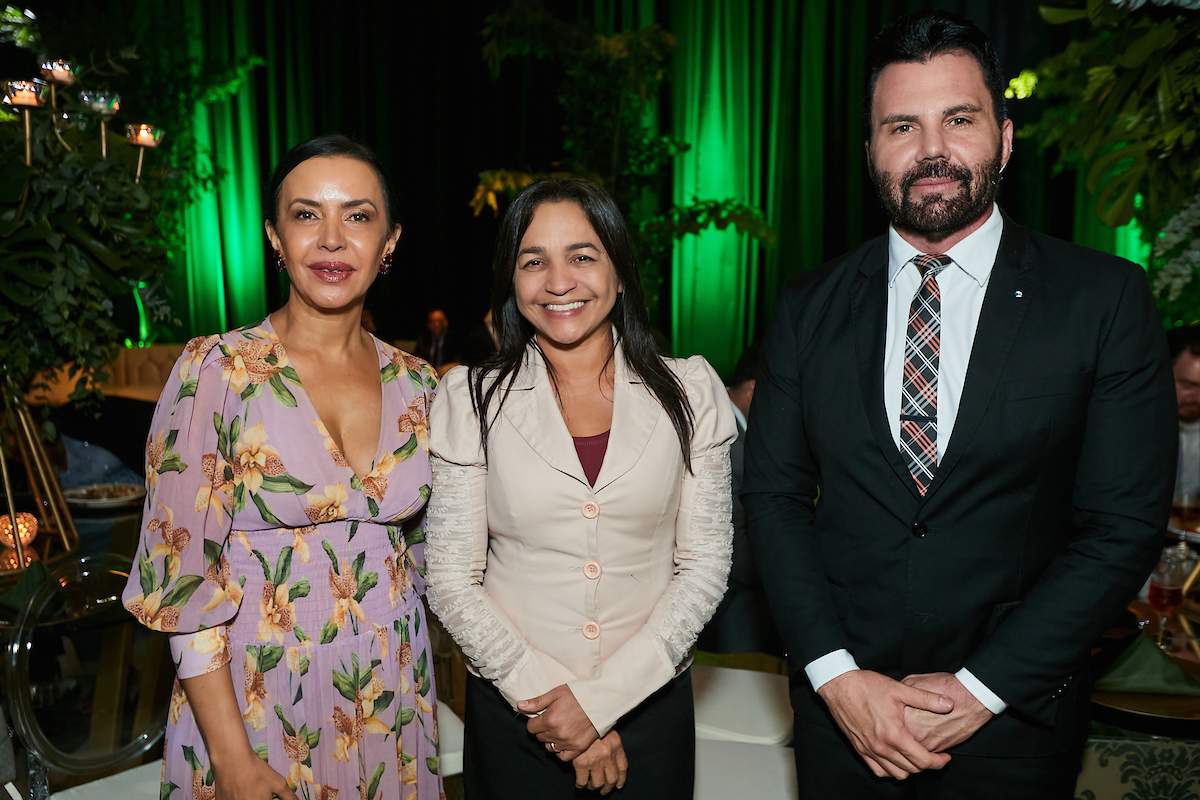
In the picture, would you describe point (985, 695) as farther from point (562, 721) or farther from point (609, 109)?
point (609, 109)

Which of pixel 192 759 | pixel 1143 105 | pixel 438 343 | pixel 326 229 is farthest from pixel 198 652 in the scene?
pixel 438 343

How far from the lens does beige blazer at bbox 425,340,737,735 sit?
1584 millimetres

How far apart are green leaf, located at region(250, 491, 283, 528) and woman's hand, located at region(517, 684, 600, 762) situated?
54 centimetres

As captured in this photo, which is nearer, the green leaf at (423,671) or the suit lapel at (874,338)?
the suit lapel at (874,338)

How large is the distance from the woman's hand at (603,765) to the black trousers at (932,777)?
32 centimetres

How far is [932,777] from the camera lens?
145cm

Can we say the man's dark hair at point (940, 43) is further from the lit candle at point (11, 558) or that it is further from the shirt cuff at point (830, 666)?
the lit candle at point (11, 558)

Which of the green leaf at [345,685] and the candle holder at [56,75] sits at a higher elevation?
the candle holder at [56,75]

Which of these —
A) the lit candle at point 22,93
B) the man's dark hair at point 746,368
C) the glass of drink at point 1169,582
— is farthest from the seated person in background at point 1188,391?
the lit candle at point 22,93

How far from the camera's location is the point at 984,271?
149 cm

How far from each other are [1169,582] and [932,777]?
1.21 meters

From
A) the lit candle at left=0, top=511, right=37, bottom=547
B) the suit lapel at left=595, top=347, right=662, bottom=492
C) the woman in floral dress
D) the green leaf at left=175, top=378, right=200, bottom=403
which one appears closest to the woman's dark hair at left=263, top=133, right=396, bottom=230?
the woman in floral dress

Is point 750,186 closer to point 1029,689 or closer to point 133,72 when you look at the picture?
point 133,72

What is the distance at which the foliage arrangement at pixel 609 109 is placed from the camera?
589 cm
